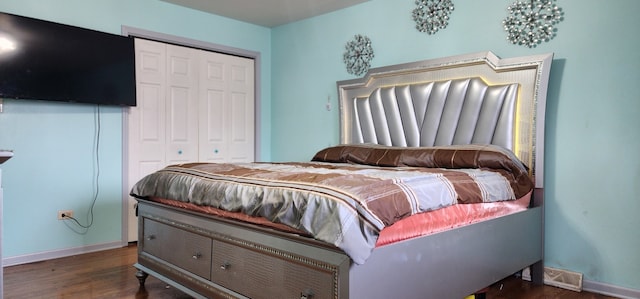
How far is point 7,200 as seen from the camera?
3324 millimetres

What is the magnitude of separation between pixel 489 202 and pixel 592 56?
4.28 feet

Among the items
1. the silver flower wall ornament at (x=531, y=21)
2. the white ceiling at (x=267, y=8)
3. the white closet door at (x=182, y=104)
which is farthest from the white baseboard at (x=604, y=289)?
the white closet door at (x=182, y=104)

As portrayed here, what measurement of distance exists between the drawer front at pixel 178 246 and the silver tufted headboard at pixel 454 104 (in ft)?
6.50

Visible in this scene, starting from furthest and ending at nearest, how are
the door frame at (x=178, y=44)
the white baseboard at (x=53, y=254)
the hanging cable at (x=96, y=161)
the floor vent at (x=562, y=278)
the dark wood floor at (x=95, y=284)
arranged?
the door frame at (x=178, y=44) → the hanging cable at (x=96, y=161) → the white baseboard at (x=53, y=254) → the floor vent at (x=562, y=278) → the dark wood floor at (x=95, y=284)

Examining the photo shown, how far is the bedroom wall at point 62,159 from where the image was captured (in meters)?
3.35

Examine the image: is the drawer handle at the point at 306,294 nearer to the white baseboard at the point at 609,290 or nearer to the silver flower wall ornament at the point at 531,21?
the white baseboard at the point at 609,290

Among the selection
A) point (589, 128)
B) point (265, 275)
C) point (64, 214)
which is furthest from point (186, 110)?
point (589, 128)

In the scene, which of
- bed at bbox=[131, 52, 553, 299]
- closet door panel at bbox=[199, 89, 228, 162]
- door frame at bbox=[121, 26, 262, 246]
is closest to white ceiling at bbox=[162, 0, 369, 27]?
door frame at bbox=[121, 26, 262, 246]

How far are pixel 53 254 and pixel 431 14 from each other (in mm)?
3677

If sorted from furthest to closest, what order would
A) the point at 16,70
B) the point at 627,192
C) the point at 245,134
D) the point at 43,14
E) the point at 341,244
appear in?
1. the point at 245,134
2. the point at 43,14
3. the point at 16,70
4. the point at 627,192
5. the point at 341,244

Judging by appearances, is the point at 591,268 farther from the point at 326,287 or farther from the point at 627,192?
the point at 326,287

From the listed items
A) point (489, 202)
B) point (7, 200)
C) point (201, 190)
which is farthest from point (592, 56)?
point (7, 200)

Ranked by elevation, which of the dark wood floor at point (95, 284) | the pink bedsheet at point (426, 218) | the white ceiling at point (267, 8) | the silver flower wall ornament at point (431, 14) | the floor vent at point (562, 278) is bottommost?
the dark wood floor at point (95, 284)

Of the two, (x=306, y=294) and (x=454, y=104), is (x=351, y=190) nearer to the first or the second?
(x=306, y=294)
